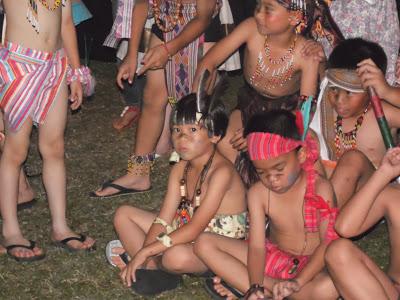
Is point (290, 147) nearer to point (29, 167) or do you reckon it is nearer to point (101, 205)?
point (101, 205)

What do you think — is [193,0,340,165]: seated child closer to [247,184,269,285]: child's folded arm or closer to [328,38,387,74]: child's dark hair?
[328,38,387,74]: child's dark hair

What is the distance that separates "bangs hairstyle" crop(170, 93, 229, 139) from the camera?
4.54 meters

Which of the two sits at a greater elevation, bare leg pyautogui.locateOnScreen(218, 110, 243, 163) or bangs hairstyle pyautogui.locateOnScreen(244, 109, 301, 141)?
bangs hairstyle pyautogui.locateOnScreen(244, 109, 301, 141)

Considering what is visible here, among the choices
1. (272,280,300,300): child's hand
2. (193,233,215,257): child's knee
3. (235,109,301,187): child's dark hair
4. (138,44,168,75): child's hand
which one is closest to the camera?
(272,280,300,300): child's hand

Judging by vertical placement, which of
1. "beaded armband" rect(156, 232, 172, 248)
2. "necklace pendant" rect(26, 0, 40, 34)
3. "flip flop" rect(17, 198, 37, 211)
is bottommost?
"flip flop" rect(17, 198, 37, 211)

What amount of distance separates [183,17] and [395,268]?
2.03m

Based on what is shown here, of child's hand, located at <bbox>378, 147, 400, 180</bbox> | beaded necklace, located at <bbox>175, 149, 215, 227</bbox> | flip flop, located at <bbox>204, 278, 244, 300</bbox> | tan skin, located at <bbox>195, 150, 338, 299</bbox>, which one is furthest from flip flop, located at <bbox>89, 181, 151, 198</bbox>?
child's hand, located at <bbox>378, 147, 400, 180</bbox>

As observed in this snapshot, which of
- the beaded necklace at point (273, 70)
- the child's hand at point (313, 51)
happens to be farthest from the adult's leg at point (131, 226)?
the child's hand at point (313, 51)

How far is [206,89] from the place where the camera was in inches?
183

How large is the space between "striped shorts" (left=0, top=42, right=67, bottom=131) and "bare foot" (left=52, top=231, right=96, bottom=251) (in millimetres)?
694

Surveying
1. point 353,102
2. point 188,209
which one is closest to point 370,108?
point 353,102

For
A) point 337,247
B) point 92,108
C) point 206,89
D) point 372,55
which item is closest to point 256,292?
point 337,247

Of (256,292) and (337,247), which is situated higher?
(337,247)

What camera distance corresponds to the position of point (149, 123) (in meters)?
5.66
